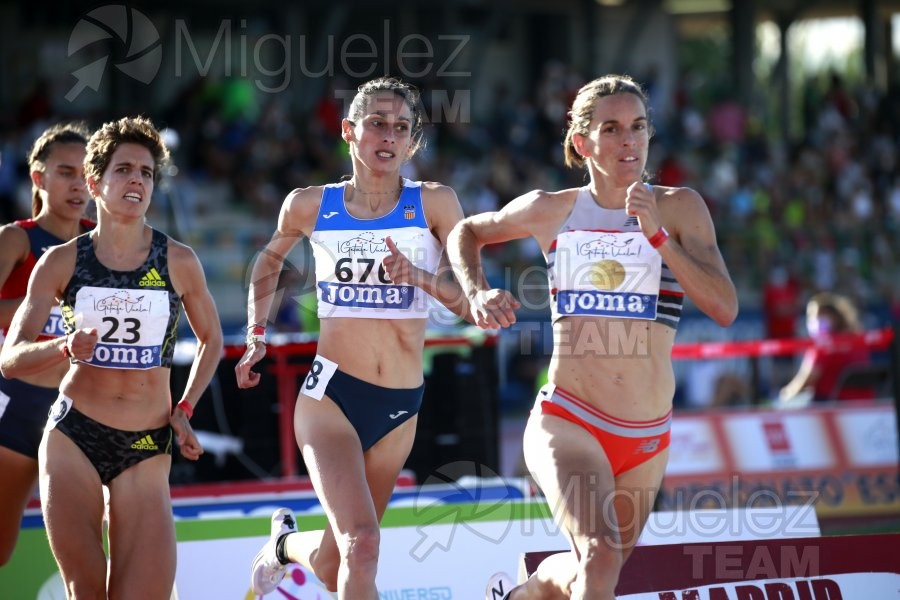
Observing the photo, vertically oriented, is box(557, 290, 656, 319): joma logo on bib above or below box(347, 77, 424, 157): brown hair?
below

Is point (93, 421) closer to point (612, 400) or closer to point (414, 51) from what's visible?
point (612, 400)

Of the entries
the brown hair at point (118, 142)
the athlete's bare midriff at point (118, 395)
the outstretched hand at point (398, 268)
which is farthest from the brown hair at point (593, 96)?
the athlete's bare midriff at point (118, 395)

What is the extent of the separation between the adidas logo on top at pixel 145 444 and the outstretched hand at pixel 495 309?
137 cm

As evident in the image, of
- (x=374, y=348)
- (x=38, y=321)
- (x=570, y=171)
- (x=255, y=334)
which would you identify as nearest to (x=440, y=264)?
(x=374, y=348)

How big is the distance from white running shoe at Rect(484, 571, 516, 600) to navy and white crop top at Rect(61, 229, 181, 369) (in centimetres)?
173

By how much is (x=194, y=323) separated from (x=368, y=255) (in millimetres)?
781

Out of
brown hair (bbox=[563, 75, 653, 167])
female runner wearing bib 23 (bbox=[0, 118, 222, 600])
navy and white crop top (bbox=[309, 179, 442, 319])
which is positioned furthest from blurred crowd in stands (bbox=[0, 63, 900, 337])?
brown hair (bbox=[563, 75, 653, 167])

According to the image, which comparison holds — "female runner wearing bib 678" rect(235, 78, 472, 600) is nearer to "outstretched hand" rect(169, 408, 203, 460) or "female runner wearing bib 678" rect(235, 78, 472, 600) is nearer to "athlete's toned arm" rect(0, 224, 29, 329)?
"outstretched hand" rect(169, 408, 203, 460)

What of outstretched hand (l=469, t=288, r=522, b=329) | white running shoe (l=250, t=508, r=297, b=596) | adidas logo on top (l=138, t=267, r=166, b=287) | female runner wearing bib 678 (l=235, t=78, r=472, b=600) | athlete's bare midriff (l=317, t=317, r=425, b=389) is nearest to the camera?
outstretched hand (l=469, t=288, r=522, b=329)

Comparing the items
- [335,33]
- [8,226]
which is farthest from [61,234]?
[335,33]

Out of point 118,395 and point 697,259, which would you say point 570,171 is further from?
point 118,395

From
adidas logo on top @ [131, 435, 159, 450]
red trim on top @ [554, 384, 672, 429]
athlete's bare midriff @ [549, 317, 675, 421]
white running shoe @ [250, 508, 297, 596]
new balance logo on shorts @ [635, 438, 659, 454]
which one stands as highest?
athlete's bare midriff @ [549, 317, 675, 421]

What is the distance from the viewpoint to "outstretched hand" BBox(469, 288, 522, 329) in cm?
483

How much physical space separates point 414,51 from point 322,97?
292 cm
